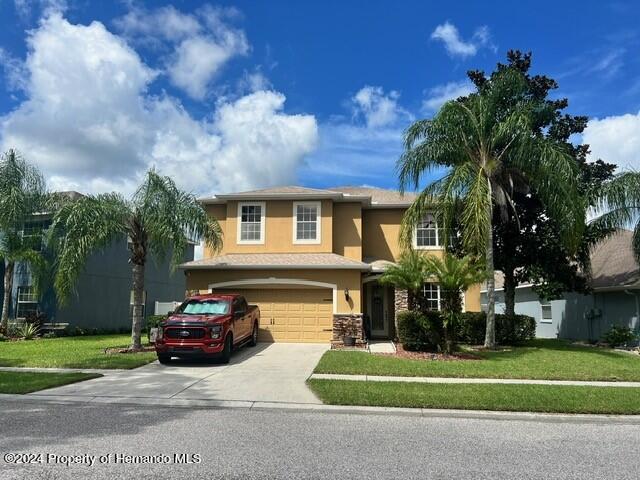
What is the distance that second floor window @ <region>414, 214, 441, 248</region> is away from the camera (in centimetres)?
2170

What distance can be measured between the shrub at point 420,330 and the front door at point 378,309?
191 inches

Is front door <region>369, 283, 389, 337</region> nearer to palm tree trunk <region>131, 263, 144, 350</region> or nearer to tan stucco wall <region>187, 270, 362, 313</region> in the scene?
tan stucco wall <region>187, 270, 362, 313</region>

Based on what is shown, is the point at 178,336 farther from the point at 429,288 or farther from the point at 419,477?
the point at 429,288

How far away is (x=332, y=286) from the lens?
61.8ft

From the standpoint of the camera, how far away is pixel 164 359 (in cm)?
1370

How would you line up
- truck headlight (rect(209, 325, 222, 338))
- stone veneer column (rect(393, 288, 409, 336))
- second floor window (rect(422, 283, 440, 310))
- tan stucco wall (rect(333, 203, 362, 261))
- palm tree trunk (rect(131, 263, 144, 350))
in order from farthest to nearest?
second floor window (rect(422, 283, 440, 310)) → tan stucco wall (rect(333, 203, 362, 261)) → stone veneer column (rect(393, 288, 409, 336)) → palm tree trunk (rect(131, 263, 144, 350)) → truck headlight (rect(209, 325, 222, 338))

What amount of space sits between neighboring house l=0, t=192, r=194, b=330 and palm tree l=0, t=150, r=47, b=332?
1.10 meters

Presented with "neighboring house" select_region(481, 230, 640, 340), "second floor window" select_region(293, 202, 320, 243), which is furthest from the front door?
"neighboring house" select_region(481, 230, 640, 340)

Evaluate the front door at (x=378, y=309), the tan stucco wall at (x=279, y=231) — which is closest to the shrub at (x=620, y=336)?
the front door at (x=378, y=309)

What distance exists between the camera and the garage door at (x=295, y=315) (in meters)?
19.0

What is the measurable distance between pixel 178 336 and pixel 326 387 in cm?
512

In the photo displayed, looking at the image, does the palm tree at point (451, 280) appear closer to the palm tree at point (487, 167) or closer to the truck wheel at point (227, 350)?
the palm tree at point (487, 167)

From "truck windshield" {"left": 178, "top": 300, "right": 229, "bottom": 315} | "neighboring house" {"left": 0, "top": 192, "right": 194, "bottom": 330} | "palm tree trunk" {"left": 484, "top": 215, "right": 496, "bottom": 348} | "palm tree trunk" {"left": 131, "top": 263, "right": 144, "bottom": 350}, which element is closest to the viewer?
"truck windshield" {"left": 178, "top": 300, "right": 229, "bottom": 315}

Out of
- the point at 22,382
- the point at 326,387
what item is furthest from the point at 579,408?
the point at 22,382
